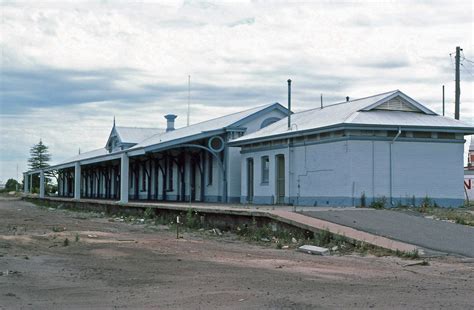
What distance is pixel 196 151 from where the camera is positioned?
39531 mm

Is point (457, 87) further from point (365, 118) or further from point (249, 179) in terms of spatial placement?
point (365, 118)

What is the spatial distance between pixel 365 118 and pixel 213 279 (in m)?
16.3

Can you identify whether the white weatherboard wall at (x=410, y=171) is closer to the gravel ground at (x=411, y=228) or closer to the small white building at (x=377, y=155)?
the small white building at (x=377, y=155)

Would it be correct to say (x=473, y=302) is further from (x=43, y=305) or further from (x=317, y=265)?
(x=43, y=305)

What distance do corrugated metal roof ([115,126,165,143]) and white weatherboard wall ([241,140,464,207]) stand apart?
95.0ft

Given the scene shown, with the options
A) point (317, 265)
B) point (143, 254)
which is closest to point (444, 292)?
point (317, 265)

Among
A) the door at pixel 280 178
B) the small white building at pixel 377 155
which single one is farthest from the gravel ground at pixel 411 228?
the door at pixel 280 178

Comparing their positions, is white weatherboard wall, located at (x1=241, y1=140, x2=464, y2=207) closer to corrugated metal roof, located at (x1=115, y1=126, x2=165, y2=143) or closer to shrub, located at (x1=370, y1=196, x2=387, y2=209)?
shrub, located at (x1=370, y1=196, x2=387, y2=209)

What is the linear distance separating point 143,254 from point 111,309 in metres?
6.29

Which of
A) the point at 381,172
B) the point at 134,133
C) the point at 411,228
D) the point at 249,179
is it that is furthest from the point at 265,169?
the point at 134,133

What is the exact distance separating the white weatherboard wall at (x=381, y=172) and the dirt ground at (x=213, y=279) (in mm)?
9320

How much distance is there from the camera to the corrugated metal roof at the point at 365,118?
85.5ft

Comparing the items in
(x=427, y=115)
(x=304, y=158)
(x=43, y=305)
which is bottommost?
(x=43, y=305)

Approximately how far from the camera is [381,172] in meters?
25.8
